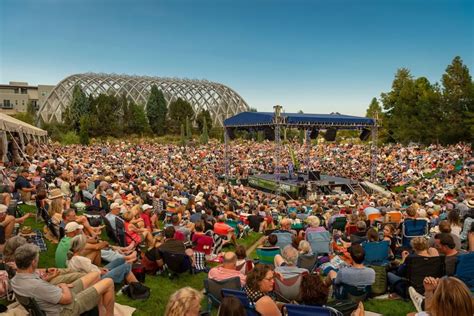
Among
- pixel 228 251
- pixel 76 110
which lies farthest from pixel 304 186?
pixel 76 110

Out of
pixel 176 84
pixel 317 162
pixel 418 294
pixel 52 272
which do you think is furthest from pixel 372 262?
pixel 176 84

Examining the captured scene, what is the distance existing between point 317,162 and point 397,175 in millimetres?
8015

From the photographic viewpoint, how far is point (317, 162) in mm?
30266

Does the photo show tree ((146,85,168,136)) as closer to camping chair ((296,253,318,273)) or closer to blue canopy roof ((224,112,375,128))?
blue canopy roof ((224,112,375,128))

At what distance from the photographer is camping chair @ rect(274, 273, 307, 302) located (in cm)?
405

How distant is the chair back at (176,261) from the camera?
528 cm

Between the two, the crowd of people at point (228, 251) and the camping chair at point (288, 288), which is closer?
the crowd of people at point (228, 251)

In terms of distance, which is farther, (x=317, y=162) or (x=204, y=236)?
(x=317, y=162)

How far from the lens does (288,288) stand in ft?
13.4

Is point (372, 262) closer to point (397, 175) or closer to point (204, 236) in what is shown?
point (204, 236)

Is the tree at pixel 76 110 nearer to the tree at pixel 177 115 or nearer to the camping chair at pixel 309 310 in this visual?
the tree at pixel 177 115

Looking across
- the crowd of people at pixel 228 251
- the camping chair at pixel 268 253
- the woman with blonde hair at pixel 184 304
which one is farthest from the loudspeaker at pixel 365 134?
the woman with blonde hair at pixel 184 304

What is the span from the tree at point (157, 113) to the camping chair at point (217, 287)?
5897 centimetres

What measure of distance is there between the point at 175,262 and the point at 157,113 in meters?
59.9
